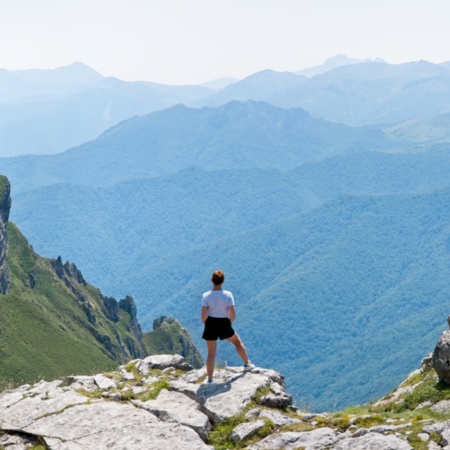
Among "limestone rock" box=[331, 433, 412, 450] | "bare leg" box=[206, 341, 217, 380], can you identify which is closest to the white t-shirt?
"bare leg" box=[206, 341, 217, 380]

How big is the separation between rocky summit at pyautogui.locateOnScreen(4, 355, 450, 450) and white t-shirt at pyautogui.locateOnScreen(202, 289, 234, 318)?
2.76 meters

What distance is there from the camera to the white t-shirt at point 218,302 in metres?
28.7

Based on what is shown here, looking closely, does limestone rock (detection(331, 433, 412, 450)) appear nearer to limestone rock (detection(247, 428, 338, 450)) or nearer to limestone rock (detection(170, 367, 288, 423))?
limestone rock (detection(247, 428, 338, 450))

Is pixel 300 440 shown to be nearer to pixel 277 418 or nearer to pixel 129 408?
pixel 277 418

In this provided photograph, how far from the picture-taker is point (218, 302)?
28.7 metres

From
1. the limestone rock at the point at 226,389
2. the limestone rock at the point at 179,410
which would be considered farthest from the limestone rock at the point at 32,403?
the limestone rock at the point at 226,389

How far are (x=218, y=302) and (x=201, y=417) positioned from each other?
4942 mm

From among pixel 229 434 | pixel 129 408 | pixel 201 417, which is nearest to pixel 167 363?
pixel 129 408

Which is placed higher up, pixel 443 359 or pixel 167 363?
pixel 167 363

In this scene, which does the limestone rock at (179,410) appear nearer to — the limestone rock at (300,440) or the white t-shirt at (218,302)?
the limestone rock at (300,440)

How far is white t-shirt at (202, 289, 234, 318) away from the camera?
2869 centimetres

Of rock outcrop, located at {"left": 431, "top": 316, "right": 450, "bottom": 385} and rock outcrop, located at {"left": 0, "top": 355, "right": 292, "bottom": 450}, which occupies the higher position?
rock outcrop, located at {"left": 0, "top": 355, "right": 292, "bottom": 450}

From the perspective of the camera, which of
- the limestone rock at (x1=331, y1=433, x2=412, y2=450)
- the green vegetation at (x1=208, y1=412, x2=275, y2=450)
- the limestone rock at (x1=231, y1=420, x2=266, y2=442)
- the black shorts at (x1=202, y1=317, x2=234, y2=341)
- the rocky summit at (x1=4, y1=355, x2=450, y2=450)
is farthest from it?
the black shorts at (x1=202, y1=317, x2=234, y2=341)

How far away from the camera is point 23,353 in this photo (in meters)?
159
